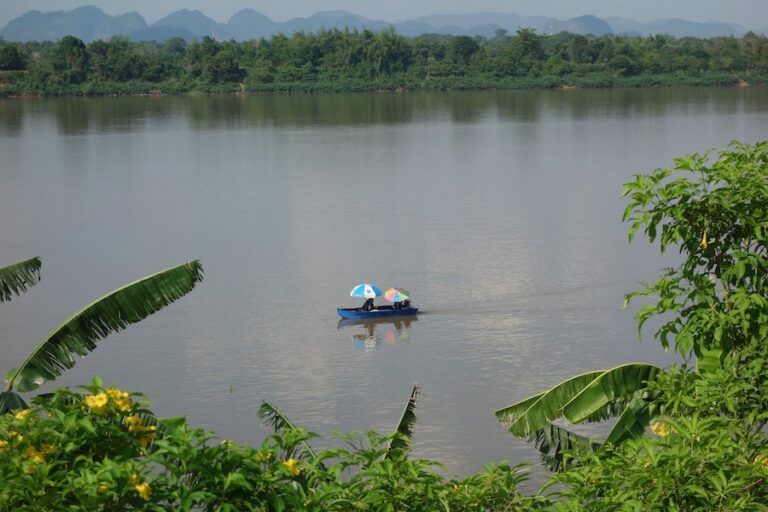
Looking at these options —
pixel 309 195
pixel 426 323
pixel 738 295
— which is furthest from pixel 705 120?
pixel 738 295

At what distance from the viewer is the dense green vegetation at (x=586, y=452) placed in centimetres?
495

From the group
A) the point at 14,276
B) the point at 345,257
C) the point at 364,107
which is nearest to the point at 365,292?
the point at 345,257

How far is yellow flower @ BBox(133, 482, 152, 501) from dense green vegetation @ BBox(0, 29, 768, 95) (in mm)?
89074

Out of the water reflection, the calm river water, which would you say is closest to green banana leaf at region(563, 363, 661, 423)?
the calm river water

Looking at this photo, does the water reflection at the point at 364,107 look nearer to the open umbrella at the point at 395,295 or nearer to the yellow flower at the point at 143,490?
the open umbrella at the point at 395,295

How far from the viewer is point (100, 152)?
1823 inches

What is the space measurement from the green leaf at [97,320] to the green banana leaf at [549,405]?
244cm

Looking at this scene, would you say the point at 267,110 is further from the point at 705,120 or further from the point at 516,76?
the point at 516,76

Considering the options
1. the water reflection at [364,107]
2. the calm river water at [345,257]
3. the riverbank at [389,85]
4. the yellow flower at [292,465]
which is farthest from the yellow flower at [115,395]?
the riverbank at [389,85]

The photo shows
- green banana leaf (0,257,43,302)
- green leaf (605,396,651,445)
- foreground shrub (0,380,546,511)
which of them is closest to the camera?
foreground shrub (0,380,546,511)

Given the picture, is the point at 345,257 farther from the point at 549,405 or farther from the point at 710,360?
the point at 710,360

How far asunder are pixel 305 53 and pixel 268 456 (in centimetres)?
9477

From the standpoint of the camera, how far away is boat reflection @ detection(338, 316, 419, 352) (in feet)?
60.6

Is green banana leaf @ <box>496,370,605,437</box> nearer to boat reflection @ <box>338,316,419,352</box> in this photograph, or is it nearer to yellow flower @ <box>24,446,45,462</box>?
yellow flower @ <box>24,446,45,462</box>
